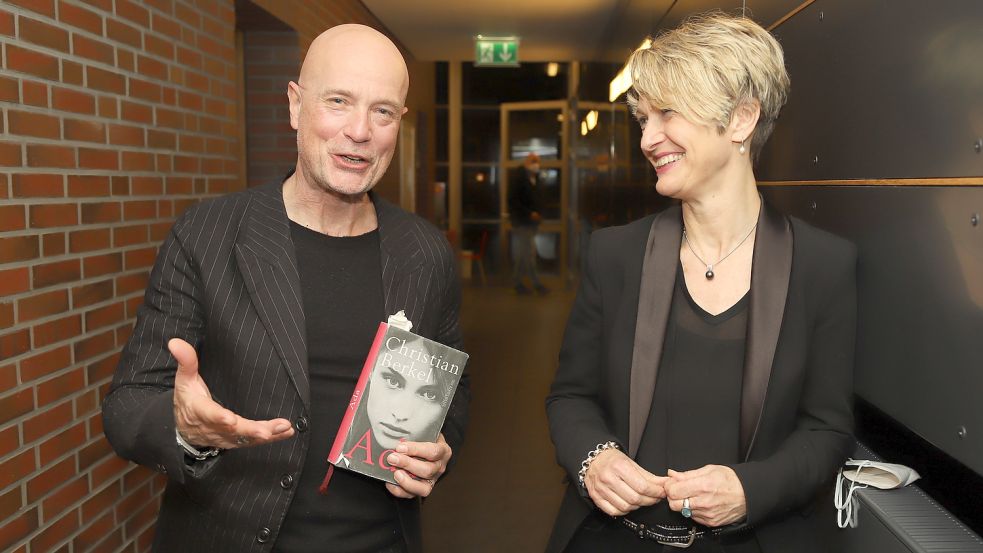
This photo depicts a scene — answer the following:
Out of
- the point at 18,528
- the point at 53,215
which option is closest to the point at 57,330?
the point at 53,215

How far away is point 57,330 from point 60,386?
7.2 inches

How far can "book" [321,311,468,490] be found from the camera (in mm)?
1611

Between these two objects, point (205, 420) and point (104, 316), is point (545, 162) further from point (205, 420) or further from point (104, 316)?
point (205, 420)

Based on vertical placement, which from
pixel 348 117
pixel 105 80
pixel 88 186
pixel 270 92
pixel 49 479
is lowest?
pixel 49 479

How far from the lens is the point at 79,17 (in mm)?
2727

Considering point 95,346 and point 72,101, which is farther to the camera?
point 95,346

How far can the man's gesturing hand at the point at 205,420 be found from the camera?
1416 millimetres

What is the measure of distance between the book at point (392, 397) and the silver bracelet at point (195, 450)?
0.22m

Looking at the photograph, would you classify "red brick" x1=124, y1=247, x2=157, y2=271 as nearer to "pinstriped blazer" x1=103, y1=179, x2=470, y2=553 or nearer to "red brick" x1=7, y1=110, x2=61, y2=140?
"red brick" x1=7, y1=110, x2=61, y2=140

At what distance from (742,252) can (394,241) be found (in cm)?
77

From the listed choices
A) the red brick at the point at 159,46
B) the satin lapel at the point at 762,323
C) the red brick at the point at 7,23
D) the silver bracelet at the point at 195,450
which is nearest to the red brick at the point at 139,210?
the red brick at the point at 159,46

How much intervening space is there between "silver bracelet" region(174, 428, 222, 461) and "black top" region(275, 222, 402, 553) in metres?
0.22

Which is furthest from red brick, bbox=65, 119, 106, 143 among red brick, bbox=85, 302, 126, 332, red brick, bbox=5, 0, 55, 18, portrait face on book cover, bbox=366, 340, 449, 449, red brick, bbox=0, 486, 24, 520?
portrait face on book cover, bbox=366, 340, 449, 449

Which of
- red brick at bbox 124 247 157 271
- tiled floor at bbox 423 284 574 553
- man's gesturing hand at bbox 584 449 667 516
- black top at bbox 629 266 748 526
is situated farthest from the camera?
tiled floor at bbox 423 284 574 553
